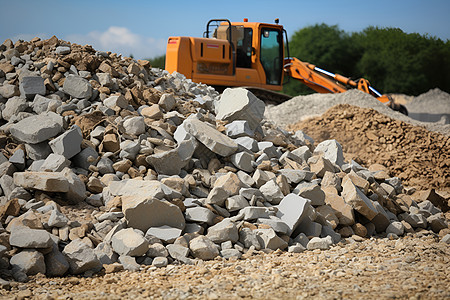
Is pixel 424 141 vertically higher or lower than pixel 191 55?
lower

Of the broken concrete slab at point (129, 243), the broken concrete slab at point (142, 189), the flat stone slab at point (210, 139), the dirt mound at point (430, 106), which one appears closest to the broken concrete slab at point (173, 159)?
the flat stone slab at point (210, 139)

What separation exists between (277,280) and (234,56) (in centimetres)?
993

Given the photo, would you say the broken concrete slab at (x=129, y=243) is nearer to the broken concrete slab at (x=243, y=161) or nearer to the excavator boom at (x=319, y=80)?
the broken concrete slab at (x=243, y=161)

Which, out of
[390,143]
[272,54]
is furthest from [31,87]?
[272,54]

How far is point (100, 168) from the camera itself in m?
5.68

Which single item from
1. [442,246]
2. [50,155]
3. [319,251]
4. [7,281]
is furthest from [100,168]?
[442,246]

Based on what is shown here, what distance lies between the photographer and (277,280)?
3918mm

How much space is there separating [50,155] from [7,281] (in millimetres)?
1954

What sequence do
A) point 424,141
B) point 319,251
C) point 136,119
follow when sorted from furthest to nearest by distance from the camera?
point 424,141
point 136,119
point 319,251

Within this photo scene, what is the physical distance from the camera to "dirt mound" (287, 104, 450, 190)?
10.2m

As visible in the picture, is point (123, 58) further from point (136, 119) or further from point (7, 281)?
point (7, 281)

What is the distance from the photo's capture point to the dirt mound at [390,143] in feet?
33.4

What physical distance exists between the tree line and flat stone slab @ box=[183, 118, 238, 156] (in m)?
24.6

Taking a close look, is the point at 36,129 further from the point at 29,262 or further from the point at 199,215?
the point at 199,215
